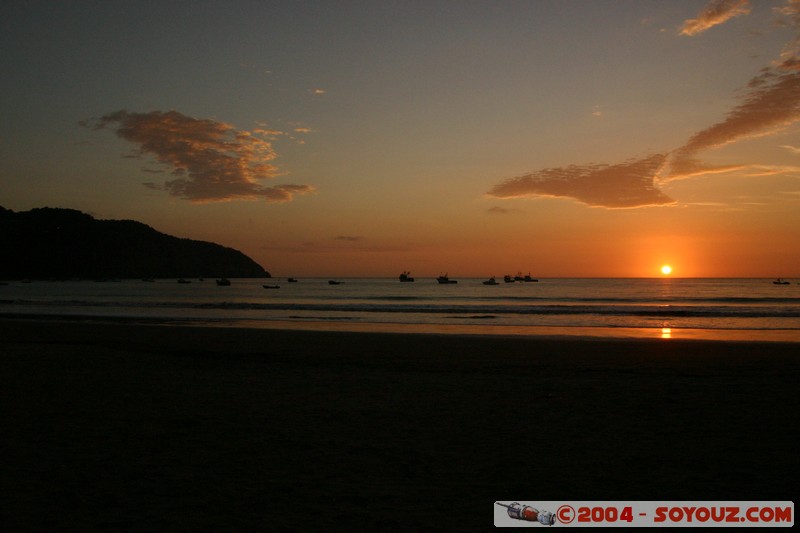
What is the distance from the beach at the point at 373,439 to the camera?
19.2 ft

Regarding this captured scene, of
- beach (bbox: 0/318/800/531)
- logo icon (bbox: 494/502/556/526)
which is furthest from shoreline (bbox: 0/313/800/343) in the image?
logo icon (bbox: 494/502/556/526)

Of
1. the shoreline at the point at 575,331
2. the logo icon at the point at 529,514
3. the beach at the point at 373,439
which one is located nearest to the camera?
the logo icon at the point at 529,514

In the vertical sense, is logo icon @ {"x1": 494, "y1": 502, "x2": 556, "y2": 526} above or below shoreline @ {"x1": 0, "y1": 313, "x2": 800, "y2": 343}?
above

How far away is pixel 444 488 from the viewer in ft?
20.7

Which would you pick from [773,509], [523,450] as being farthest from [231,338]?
[773,509]

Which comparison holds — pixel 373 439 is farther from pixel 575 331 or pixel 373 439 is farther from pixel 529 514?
pixel 575 331

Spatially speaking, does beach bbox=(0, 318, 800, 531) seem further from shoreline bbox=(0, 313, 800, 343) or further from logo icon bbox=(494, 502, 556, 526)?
shoreline bbox=(0, 313, 800, 343)

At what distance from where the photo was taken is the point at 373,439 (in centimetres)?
830

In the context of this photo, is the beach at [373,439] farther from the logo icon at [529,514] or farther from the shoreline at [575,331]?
the shoreline at [575,331]

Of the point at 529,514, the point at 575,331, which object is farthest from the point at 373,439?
the point at 575,331

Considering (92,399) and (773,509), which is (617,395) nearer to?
(773,509)

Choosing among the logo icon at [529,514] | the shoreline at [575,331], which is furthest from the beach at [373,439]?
the shoreline at [575,331]

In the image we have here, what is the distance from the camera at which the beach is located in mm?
5839

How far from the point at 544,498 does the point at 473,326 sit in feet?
91.0
